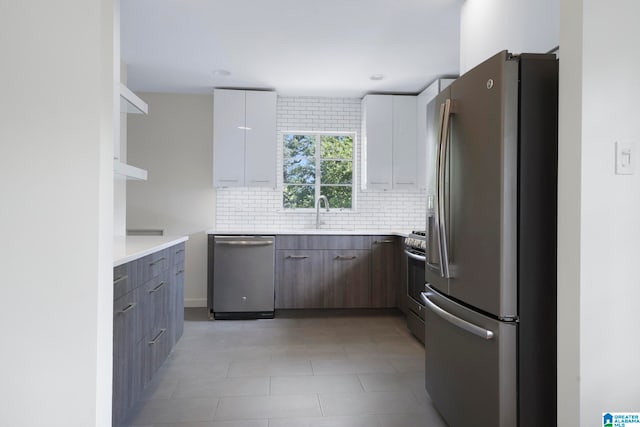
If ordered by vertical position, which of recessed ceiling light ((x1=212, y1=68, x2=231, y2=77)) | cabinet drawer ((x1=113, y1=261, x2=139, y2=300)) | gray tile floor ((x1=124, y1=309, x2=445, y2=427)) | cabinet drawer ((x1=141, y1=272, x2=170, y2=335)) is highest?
recessed ceiling light ((x1=212, y1=68, x2=231, y2=77))

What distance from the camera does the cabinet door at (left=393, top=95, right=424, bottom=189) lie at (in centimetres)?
491

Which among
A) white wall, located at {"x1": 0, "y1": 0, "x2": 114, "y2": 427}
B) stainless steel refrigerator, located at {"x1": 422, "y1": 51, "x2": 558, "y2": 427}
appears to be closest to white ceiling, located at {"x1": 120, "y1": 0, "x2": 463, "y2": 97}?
stainless steel refrigerator, located at {"x1": 422, "y1": 51, "x2": 558, "y2": 427}

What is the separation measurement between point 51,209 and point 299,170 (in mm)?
3984

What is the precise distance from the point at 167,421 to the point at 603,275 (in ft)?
7.03

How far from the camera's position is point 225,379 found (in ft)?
9.08

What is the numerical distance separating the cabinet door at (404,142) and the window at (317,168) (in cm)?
65

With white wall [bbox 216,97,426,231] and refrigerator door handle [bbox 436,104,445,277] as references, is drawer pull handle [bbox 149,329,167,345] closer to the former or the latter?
refrigerator door handle [bbox 436,104,445,277]

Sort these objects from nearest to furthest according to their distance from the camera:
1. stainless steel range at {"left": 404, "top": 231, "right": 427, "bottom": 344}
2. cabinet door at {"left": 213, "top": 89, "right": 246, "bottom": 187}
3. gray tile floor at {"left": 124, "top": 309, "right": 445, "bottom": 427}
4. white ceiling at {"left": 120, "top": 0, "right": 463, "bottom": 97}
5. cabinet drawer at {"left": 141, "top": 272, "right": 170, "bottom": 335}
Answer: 1. gray tile floor at {"left": 124, "top": 309, "right": 445, "bottom": 427}
2. cabinet drawer at {"left": 141, "top": 272, "right": 170, "bottom": 335}
3. white ceiling at {"left": 120, "top": 0, "right": 463, "bottom": 97}
4. stainless steel range at {"left": 404, "top": 231, "right": 427, "bottom": 344}
5. cabinet door at {"left": 213, "top": 89, "right": 246, "bottom": 187}

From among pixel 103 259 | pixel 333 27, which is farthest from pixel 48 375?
pixel 333 27

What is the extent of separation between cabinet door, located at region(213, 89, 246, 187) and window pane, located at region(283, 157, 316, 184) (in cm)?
69

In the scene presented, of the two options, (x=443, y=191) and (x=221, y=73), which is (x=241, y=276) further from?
(x=443, y=191)

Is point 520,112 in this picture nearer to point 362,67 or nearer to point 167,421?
point 167,421

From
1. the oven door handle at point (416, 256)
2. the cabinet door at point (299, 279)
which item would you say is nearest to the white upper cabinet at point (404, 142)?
the oven door handle at point (416, 256)

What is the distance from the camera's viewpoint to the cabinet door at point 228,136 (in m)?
4.73
